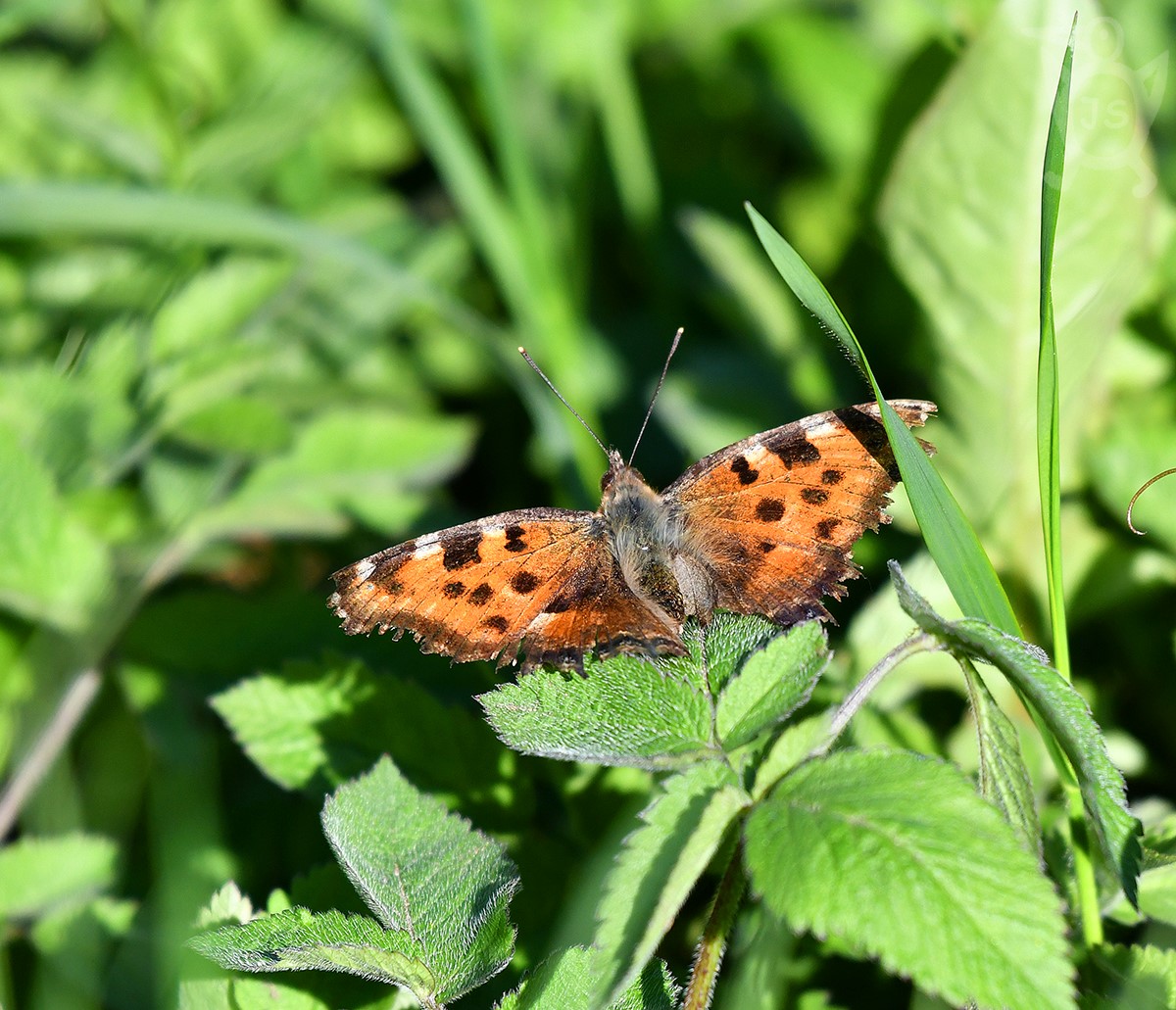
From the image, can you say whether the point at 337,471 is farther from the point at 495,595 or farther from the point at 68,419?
the point at 495,595

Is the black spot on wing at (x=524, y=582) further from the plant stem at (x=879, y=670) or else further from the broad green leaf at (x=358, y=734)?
the plant stem at (x=879, y=670)

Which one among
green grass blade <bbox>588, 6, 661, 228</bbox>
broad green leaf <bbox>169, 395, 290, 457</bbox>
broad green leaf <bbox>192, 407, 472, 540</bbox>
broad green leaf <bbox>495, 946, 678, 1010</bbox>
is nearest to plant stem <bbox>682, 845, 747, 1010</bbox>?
broad green leaf <bbox>495, 946, 678, 1010</bbox>

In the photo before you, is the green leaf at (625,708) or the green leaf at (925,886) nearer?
the green leaf at (925,886)

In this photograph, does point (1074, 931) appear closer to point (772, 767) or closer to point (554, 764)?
point (772, 767)

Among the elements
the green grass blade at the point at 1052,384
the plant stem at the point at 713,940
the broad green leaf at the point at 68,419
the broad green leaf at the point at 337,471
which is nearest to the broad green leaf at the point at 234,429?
the broad green leaf at the point at 68,419

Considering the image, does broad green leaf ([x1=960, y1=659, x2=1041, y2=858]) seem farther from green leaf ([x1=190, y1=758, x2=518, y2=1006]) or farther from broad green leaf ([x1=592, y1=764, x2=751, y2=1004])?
green leaf ([x1=190, y1=758, x2=518, y2=1006])

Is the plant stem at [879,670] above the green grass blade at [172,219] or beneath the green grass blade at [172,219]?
beneath
